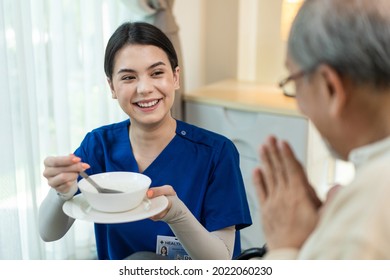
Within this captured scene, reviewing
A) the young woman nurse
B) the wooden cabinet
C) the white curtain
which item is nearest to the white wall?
the wooden cabinet

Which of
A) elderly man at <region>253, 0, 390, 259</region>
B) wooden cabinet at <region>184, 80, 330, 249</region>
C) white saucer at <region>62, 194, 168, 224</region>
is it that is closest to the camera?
elderly man at <region>253, 0, 390, 259</region>

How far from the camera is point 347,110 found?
535 mm

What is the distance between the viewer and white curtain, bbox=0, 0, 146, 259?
1302 mm

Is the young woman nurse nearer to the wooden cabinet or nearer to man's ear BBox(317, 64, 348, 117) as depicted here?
man's ear BBox(317, 64, 348, 117)

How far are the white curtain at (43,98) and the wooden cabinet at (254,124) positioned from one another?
0.35 meters

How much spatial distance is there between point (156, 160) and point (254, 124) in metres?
0.72

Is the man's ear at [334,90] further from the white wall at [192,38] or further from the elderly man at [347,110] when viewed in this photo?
the white wall at [192,38]

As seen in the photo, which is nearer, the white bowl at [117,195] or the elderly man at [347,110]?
the elderly man at [347,110]

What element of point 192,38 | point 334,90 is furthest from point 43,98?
point 334,90

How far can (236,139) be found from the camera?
1.66 meters

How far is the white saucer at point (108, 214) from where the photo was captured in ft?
2.42

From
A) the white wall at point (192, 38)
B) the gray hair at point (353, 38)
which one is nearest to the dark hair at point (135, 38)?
the gray hair at point (353, 38)

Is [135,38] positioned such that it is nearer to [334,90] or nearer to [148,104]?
[148,104]

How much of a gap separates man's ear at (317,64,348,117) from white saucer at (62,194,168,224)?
32 cm
